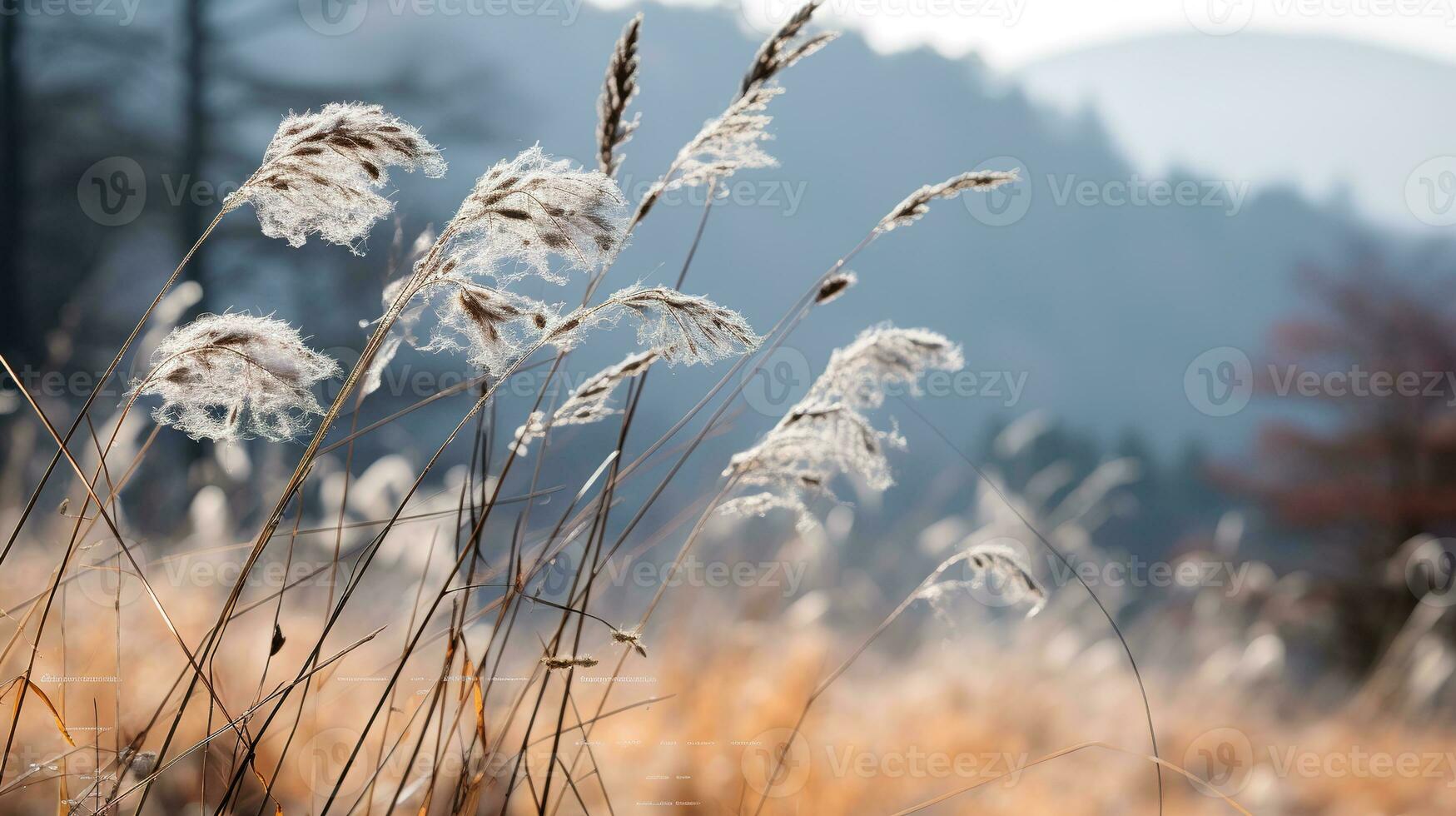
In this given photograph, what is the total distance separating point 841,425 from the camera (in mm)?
1033

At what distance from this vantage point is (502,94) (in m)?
9.21

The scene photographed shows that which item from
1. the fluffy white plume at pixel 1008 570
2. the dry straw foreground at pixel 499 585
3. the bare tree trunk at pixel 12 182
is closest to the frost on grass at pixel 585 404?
the dry straw foreground at pixel 499 585

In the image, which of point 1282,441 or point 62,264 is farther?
point 1282,441

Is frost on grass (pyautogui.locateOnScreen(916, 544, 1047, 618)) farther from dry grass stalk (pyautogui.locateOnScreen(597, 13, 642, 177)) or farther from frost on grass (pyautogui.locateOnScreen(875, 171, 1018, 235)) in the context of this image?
dry grass stalk (pyautogui.locateOnScreen(597, 13, 642, 177))

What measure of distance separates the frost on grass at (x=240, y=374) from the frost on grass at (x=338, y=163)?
0.09 metres

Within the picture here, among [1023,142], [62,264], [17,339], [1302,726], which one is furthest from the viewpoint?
[1023,142]

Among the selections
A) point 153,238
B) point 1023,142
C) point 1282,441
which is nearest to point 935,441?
point 1023,142

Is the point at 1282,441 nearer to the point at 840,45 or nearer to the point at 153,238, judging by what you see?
the point at 153,238

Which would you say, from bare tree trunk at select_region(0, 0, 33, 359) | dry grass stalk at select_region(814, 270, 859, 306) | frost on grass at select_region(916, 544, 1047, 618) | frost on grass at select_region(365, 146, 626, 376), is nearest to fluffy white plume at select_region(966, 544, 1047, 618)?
frost on grass at select_region(916, 544, 1047, 618)

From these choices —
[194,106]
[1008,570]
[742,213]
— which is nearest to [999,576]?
[1008,570]

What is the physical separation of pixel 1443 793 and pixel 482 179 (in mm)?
4683

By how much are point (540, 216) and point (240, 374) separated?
1.02 feet

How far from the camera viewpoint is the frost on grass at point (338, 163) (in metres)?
0.78

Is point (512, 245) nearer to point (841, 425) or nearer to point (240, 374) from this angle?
point (240, 374)
